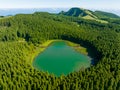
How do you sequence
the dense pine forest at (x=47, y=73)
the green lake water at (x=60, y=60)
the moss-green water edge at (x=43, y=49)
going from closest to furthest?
1. the dense pine forest at (x=47, y=73)
2. the green lake water at (x=60, y=60)
3. the moss-green water edge at (x=43, y=49)

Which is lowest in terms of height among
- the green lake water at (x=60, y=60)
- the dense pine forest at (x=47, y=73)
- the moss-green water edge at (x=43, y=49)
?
the green lake water at (x=60, y=60)

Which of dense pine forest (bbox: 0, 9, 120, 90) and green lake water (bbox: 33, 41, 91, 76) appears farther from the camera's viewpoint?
green lake water (bbox: 33, 41, 91, 76)

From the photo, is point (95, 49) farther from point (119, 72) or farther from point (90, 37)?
point (119, 72)

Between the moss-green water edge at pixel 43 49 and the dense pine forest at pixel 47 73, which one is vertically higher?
the dense pine forest at pixel 47 73

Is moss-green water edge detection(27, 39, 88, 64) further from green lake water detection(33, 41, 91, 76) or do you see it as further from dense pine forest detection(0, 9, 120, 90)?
green lake water detection(33, 41, 91, 76)

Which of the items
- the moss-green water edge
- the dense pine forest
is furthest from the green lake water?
the dense pine forest

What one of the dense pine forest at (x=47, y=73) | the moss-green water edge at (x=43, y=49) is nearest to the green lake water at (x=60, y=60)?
the moss-green water edge at (x=43, y=49)

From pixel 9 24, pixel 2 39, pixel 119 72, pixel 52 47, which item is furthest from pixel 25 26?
pixel 119 72

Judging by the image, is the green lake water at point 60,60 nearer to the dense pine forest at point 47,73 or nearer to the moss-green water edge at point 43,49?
the moss-green water edge at point 43,49

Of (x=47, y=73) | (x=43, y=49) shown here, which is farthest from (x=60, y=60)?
(x=47, y=73)
